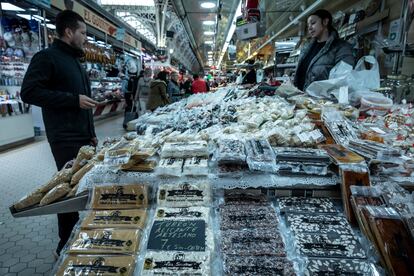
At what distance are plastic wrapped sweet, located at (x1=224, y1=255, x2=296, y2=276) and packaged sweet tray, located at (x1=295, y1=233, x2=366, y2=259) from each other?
91 millimetres

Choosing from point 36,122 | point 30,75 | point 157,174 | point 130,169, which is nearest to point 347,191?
point 157,174

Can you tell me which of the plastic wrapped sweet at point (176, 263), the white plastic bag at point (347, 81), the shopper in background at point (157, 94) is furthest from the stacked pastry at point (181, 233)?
the shopper in background at point (157, 94)

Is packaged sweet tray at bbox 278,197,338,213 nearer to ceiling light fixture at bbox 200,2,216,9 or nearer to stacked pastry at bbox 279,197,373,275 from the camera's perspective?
stacked pastry at bbox 279,197,373,275

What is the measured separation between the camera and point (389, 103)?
82.8 inches

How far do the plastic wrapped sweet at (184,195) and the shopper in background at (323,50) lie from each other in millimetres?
2112

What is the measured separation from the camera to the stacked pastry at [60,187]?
1365 mm

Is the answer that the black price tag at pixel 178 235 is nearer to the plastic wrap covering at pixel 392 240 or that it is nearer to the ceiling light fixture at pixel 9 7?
the plastic wrap covering at pixel 392 240

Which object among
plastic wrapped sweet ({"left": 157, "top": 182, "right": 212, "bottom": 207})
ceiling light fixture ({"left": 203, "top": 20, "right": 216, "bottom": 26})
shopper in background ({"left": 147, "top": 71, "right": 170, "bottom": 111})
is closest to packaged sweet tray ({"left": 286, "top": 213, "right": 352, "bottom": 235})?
plastic wrapped sweet ({"left": 157, "top": 182, "right": 212, "bottom": 207})

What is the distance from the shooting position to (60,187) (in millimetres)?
1385

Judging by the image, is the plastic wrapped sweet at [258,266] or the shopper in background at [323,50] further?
the shopper in background at [323,50]

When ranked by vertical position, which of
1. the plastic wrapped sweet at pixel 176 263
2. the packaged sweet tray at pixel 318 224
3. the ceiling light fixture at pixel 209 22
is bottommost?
the plastic wrapped sweet at pixel 176 263

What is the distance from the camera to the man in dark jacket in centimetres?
196

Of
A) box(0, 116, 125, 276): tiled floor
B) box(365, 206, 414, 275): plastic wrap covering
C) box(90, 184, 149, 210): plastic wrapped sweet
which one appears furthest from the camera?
box(0, 116, 125, 276): tiled floor

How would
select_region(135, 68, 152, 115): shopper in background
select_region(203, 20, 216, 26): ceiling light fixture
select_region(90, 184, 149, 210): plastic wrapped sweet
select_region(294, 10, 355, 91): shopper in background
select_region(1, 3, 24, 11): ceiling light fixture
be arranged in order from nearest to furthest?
select_region(90, 184, 149, 210): plastic wrapped sweet
select_region(294, 10, 355, 91): shopper in background
select_region(1, 3, 24, 11): ceiling light fixture
select_region(135, 68, 152, 115): shopper in background
select_region(203, 20, 216, 26): ceiling light fixture
